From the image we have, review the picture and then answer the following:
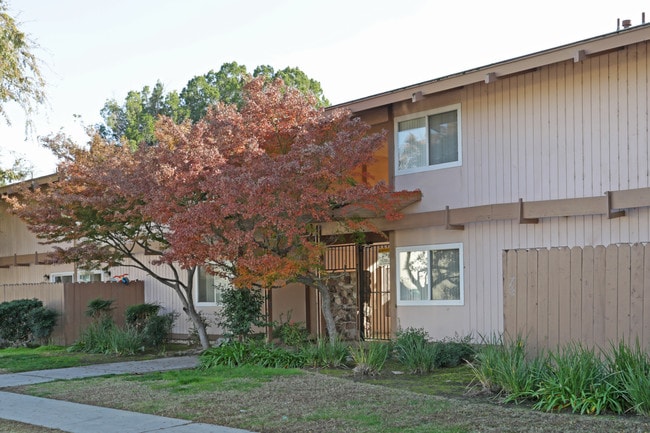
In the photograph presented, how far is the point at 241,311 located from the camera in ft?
55.7

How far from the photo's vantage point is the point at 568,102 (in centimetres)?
1390

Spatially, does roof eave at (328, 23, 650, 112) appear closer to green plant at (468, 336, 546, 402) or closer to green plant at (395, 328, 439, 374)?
green plant at (395, 328, 439, 374)

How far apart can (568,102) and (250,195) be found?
229 inches

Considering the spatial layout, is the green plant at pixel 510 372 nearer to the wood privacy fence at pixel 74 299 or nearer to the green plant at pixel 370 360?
the green plant at pixel 370 360

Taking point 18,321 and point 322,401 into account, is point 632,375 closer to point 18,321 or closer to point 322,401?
point 322,401

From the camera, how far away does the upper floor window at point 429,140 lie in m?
15.7

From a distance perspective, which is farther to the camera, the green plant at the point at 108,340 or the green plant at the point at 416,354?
the green plant at the point at 108,340

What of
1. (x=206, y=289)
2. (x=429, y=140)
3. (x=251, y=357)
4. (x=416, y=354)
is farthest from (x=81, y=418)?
(x=206, y=289)

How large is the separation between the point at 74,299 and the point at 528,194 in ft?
41.2

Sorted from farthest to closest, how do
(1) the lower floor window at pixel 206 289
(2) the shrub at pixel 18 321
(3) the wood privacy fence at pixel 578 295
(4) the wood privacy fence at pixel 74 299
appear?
1. (2) the shrub at pixel 18 321
2. (4) the wood privacy fence at pixel 74 299
3. (1) the lower floor window at pixel 206 289
4. (3) the wood privacy fence at pixel 578 295

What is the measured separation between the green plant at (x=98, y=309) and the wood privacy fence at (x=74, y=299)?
0.59 meters

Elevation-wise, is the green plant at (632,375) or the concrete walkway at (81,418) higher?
the green plant at (632,375)

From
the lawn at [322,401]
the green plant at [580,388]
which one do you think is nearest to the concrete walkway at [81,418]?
the lawn at [322,401]

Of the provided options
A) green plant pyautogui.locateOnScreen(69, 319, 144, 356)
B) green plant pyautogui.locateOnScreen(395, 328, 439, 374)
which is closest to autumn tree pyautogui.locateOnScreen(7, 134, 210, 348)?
green plant pyautogui.locateOnScreen(69, 319, 144, 356)
